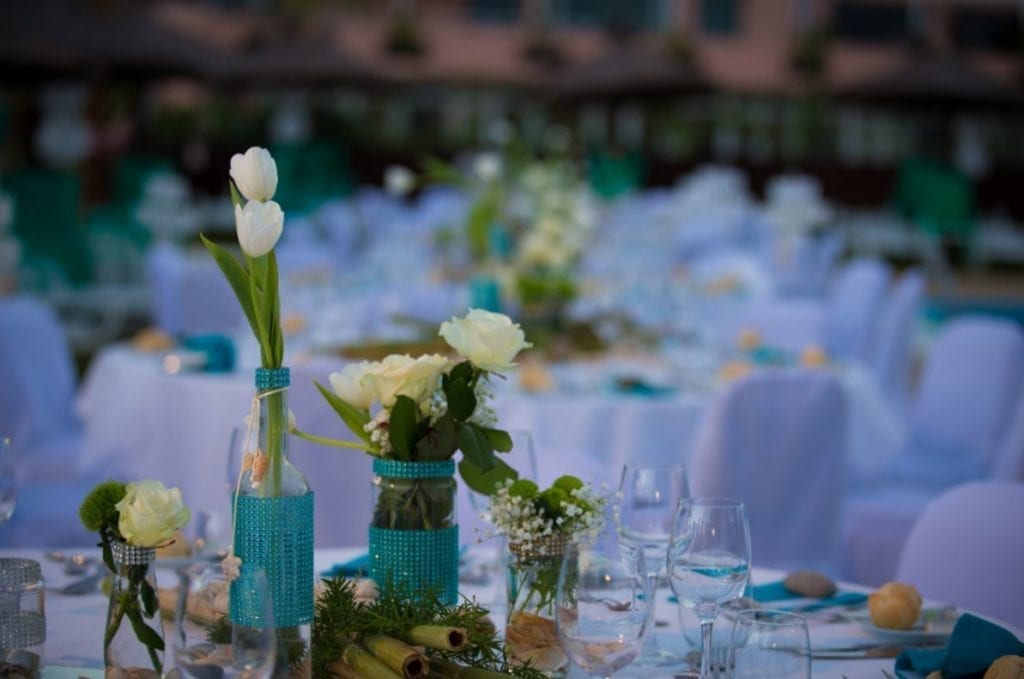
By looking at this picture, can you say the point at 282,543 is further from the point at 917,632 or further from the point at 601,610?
the point at 917,632

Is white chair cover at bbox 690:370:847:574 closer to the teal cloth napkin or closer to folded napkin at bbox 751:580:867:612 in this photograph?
folded napkin at bbox 751:580:867:612

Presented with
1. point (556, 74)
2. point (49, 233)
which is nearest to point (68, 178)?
point (49, 233)

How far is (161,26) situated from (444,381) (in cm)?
1192

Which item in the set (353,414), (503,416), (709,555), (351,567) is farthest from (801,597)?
(503,416)

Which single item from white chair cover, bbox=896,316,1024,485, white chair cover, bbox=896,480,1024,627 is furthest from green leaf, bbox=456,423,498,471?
white chair cover, bbox=896,316,1024,485

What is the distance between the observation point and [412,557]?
172cm

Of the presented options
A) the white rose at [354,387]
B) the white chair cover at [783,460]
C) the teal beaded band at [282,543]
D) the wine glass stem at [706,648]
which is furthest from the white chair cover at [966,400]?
the teal beaded band at [282,543]

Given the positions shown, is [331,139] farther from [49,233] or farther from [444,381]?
[444,381]

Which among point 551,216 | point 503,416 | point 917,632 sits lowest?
point 917,632

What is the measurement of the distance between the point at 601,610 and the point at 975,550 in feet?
3.13

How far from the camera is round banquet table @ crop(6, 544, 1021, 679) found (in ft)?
5.88

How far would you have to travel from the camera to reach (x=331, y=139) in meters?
18.2

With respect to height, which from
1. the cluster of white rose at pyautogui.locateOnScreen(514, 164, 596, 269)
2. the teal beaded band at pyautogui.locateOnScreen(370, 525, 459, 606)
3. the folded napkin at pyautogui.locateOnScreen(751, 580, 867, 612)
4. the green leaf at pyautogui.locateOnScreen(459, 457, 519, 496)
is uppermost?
the cluster of white rose at pyautogui.locateOnScreen(514, 164, 596, 269)

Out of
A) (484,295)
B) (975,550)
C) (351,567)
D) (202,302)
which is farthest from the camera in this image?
(202,302)
